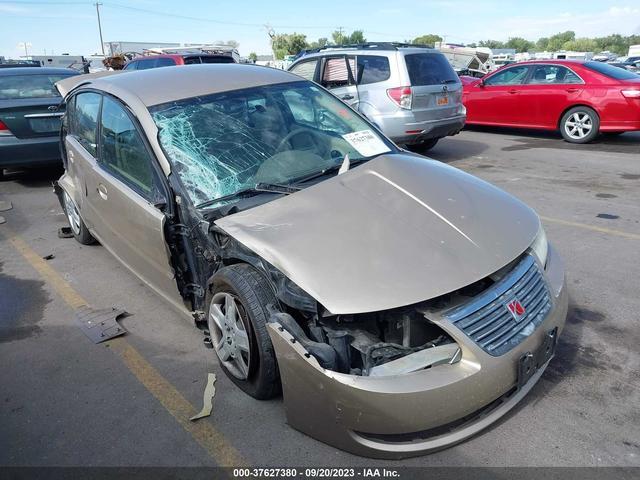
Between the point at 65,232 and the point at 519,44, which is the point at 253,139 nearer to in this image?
the point at 65,232

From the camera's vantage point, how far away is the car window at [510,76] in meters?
10.0

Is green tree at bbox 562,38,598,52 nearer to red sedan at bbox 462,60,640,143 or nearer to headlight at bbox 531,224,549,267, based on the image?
red sedan at bbox 462,60,640,143

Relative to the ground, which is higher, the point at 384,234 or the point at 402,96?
the point at 402,96

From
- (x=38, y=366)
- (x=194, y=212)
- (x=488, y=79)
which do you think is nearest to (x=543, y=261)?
(x=194, y=212)

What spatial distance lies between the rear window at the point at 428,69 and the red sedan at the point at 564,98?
96.2 inches

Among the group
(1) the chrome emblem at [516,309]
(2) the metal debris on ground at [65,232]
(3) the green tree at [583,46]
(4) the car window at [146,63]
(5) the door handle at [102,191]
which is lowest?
(2) the metal debris on ground at [65,232]

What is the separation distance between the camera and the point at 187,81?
354cm

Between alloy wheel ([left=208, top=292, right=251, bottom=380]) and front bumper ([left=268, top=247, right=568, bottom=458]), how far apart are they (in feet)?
1.33

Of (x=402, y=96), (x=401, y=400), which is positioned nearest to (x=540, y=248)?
(x=401, y=400)

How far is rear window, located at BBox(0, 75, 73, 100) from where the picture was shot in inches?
288

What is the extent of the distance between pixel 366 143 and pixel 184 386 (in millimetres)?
2086

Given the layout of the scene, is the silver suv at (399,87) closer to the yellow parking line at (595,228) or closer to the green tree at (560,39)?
the yellow parking line at (595,228)

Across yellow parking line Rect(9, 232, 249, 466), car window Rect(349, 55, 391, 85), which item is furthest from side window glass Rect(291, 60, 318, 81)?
yellow parking line Rect(9, 232, 249, 466)

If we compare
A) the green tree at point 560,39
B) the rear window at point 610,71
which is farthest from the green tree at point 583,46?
the rear window at point 610,71
